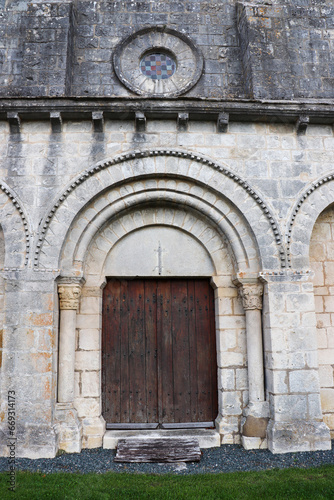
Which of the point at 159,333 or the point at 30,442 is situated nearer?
the point at 30,442

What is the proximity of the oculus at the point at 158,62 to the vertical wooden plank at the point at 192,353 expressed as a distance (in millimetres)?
3522

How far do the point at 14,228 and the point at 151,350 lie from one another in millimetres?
2760

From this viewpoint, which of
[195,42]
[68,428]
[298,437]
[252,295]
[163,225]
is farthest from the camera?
[195,42]

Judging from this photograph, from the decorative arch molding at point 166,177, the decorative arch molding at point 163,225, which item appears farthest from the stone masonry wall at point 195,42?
the decorative arch molding at point 163,225

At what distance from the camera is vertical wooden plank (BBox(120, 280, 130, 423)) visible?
590cm

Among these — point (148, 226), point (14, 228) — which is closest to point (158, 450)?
point (148, 226)

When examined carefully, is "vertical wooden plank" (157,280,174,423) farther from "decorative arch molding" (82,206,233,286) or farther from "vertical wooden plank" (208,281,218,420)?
"decorative arch molding" (82,206,233,286)

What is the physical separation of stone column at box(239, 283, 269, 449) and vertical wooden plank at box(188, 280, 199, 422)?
2.62 ft

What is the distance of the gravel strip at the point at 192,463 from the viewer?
470 centimetres

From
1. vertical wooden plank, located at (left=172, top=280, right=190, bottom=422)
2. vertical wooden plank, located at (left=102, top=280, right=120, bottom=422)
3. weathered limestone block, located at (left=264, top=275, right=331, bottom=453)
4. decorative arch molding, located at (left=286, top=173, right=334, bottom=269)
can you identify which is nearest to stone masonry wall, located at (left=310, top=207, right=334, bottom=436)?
decorative arch molding, located at (left=286, top=173, right=334, bottom=269)

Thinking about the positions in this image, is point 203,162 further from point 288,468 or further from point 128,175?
point 288,468

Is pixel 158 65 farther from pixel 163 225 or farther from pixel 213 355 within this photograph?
pixel 213 355

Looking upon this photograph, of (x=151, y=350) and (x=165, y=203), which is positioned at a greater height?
(x=165, y=203)

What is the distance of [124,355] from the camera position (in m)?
6.03
